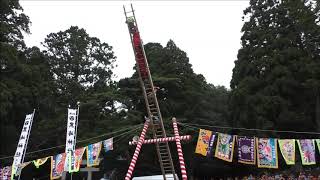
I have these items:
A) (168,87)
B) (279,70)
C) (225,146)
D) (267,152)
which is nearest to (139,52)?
(225,146)

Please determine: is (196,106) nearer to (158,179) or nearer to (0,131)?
(158,179)

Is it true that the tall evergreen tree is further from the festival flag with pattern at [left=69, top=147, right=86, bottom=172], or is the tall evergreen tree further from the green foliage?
the festival flag with pattern at [left=69, top=147, right=86, bottom=172]

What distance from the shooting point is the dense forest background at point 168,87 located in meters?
22.8

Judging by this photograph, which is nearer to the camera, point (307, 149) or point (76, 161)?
point (307, 149)

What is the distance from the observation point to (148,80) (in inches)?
534

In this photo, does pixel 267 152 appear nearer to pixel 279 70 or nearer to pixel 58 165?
pixel 58 165

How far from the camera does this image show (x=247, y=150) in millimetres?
15727

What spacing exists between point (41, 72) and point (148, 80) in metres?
16.9

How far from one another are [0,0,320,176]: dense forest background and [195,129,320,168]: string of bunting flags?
613 cm

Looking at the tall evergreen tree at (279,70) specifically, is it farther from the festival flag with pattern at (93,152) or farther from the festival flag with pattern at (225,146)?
the festival flag with pattern at (93,152)

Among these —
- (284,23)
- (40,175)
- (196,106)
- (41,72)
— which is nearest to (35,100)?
(41,72)

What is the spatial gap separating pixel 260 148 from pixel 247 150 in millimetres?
489

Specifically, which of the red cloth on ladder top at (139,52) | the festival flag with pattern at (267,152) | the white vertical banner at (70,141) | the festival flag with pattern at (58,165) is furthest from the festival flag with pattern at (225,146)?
the festival flag with pattern at (58,165)

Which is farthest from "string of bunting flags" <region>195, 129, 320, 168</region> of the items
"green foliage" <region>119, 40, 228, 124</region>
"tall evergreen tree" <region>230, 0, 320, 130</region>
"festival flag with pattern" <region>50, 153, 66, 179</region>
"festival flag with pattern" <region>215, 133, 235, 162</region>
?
"green foliage" <region>119, 40, 228, 124</region>
